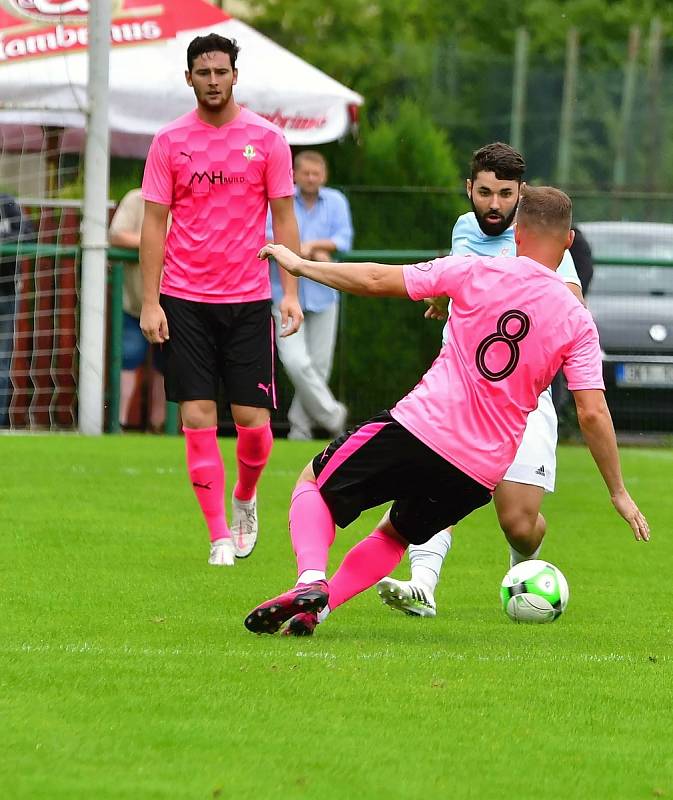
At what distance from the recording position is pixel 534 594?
263 inches

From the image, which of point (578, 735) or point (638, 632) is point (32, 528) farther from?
point (578, 735)

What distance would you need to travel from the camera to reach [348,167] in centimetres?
1722

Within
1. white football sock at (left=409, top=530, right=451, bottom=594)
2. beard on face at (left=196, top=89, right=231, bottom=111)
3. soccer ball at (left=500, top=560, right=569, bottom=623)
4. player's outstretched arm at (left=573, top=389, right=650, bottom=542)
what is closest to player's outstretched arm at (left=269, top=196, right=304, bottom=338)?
beard on face at (left=196, top=89, right=231, bottom=111)

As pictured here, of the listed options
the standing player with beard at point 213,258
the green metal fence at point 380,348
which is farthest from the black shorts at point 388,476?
the green metal fence at point 380,348

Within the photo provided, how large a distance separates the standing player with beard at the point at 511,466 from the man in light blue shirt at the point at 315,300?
22.8ft

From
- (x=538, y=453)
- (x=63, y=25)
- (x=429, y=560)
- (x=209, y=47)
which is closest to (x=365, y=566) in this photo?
(x=429, y=560)

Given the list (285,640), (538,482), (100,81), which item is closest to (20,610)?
(285,640)

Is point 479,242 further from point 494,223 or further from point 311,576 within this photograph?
point 311,576

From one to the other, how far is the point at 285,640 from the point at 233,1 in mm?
33467

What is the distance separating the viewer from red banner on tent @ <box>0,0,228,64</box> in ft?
49.6

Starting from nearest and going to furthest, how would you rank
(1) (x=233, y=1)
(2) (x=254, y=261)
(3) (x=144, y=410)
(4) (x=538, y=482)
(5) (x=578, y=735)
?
(5) (x=578, y=735), (4) (x=538, y=482), (2) (x=254, y=261), (3) (x=144, y=410), (1) (x=233, y=1)

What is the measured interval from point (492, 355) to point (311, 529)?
2.80 ft

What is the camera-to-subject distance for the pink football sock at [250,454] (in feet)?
27.2

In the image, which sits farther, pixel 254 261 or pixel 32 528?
pixel 32 528
